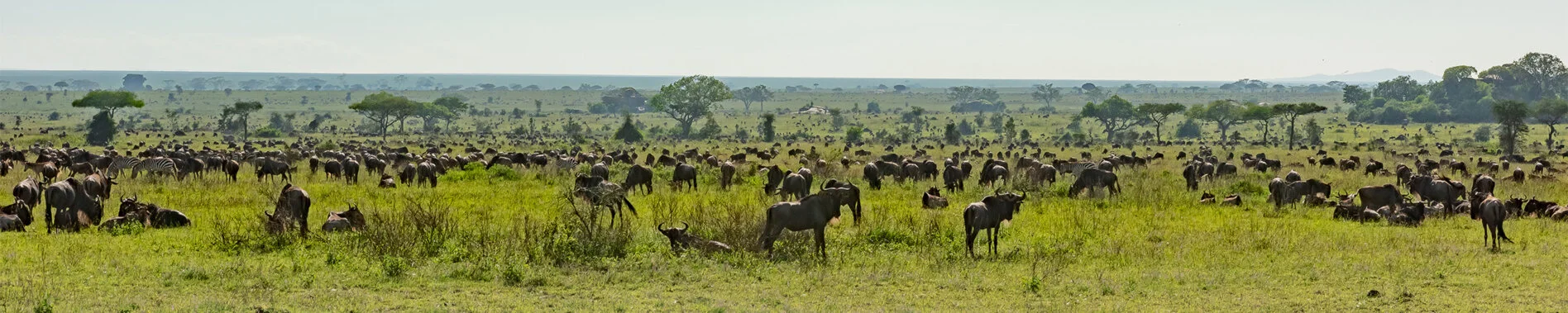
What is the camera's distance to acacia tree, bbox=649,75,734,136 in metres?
99.4

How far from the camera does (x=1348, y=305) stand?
11.4 metres

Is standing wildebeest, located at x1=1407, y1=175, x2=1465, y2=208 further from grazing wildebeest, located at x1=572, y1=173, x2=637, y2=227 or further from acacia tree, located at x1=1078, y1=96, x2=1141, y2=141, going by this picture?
acacia tree, located at x1=1078, y1=96, x2=1141, y2=141

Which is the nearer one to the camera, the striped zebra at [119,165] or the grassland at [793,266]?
the grassland at [793,266]

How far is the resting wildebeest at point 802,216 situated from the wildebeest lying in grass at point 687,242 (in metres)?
0.59

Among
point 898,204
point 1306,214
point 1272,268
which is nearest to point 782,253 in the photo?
point 1272,268

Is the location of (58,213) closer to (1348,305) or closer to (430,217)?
(430,217)

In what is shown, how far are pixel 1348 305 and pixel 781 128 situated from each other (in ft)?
283

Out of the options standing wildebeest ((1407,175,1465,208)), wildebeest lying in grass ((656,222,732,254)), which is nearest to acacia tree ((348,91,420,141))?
standing wildebeest ((1407,175,1465,208))

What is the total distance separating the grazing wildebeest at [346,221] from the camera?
16453 millimetres

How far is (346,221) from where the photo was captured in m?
16.6

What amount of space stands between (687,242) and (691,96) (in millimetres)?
85974

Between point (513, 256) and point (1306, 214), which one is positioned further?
point (1306, 214)

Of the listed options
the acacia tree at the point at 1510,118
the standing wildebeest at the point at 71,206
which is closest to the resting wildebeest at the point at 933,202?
the standing wildebeest at the point at 71,206

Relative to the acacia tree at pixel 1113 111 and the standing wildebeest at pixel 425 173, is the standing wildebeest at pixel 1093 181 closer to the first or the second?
the standing wildebeest at pixel 425 173
